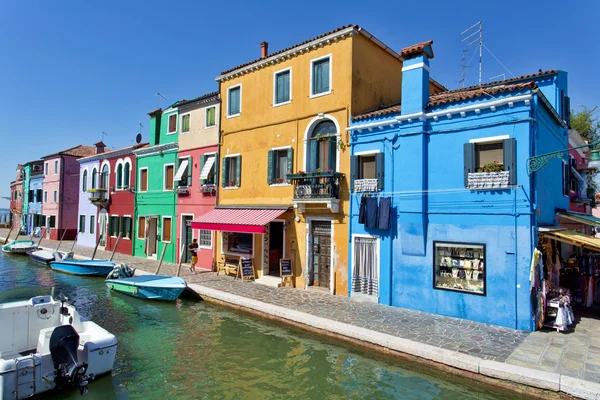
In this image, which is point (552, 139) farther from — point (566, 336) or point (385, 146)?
point (566, 336)

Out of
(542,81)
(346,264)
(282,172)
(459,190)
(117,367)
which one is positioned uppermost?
(542,81)

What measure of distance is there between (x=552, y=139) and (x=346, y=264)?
25.8 feet

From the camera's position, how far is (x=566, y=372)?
707 centimetres

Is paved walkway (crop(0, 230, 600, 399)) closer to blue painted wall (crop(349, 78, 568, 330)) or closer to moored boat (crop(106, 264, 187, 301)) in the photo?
blue painted wall (crop(349, 78, 568, 330))

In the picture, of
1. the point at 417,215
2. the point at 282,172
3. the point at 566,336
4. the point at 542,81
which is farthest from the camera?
the point at 282,172

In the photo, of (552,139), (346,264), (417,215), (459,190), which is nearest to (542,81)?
(552,139)

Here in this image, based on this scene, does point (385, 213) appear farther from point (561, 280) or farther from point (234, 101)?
point (234, 101)

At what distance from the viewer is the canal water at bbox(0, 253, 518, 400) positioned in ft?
24.0

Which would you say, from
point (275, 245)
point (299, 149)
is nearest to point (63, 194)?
point (275, 245)

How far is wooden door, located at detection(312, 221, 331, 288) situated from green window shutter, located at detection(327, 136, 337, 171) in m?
2.18

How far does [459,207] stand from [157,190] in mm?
17513

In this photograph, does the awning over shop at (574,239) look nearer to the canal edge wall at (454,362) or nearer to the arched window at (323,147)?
the canal edge wall at (454,362)

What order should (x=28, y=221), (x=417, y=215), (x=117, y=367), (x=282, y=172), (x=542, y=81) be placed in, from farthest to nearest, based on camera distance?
(x=28, y=221)
(x=282, y=172)
(x=542, y=81)
(x=417, y=215)
(x=117, y=367)

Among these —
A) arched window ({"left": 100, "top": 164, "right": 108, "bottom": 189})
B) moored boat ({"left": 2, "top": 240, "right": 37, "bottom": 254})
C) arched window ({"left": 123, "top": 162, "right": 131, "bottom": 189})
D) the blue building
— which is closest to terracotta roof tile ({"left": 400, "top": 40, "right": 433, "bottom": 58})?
the blue building
